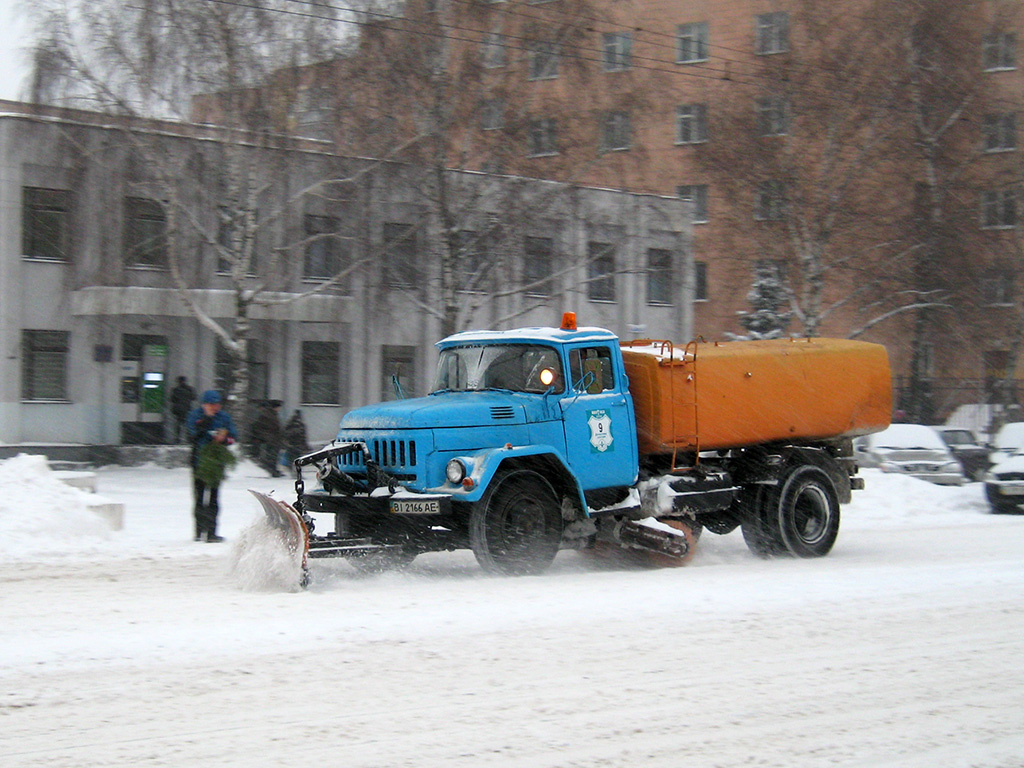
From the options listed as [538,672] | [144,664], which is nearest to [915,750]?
[538,672]

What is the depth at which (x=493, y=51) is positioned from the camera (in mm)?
26547

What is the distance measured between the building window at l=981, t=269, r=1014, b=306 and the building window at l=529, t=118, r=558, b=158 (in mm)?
16465

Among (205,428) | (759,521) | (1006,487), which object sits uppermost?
(205,428)

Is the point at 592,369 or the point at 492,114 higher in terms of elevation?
the point at 492,114

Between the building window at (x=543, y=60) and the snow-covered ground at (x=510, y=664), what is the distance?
1669 cm

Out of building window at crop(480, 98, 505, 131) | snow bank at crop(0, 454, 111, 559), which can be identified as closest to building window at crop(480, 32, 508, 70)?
building window at crop(480, 98, 505, 131)

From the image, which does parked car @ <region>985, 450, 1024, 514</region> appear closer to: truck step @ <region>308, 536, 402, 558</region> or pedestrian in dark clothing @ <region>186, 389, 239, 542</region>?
truck step @ <region>308, 536, 402, 558</region>

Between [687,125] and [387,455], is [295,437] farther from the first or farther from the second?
[687,125]

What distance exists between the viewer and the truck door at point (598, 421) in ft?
37.8

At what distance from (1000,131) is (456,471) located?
33081mm

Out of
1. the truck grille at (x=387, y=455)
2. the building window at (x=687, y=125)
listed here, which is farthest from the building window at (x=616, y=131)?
the building window at (x=687, y=125)

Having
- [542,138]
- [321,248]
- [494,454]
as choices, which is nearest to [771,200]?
[542,138]

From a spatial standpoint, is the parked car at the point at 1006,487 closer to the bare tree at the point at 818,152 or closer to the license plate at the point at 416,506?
the license plate at the point at 416,506

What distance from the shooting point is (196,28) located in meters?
24.1
